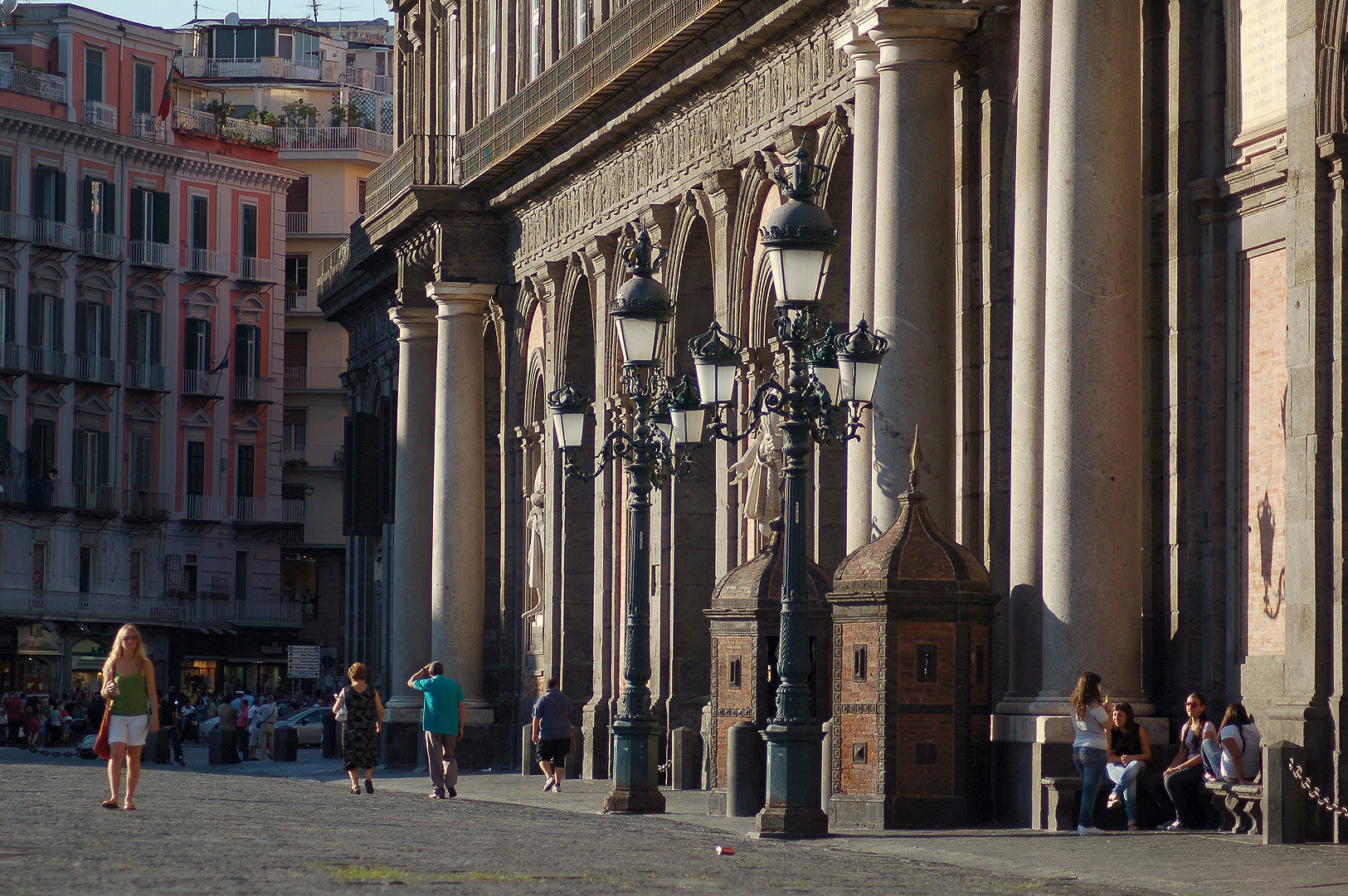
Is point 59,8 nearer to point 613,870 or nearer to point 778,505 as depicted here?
point 778,505

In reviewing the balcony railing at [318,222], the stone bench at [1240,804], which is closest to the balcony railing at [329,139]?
the balcony railing at [318,222]

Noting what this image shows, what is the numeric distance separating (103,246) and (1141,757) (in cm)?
5786

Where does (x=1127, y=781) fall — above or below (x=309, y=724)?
above

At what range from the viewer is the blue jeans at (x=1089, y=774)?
768 inches

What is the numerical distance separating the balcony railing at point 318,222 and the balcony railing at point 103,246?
41.2ft

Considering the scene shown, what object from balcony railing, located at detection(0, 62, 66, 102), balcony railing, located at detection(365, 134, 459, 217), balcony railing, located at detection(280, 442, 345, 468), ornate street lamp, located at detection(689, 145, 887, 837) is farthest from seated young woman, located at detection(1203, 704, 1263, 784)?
balcony railing, located at detection(280, 442, 345, 468)

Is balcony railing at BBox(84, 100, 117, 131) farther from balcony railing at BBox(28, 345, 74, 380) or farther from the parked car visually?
the parked car

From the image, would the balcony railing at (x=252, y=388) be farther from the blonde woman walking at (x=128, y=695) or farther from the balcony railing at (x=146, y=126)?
the blonde woman walking at (x=128, y=695)

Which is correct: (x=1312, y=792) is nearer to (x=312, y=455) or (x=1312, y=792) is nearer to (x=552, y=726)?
(x=552, y=726)

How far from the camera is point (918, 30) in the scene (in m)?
23.8

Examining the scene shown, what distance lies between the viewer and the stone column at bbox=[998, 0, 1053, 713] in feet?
70.5

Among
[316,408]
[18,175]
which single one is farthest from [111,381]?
[316,408]

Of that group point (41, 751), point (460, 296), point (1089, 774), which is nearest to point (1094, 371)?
point (1089, 774)

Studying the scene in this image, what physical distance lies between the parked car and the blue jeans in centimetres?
4119
